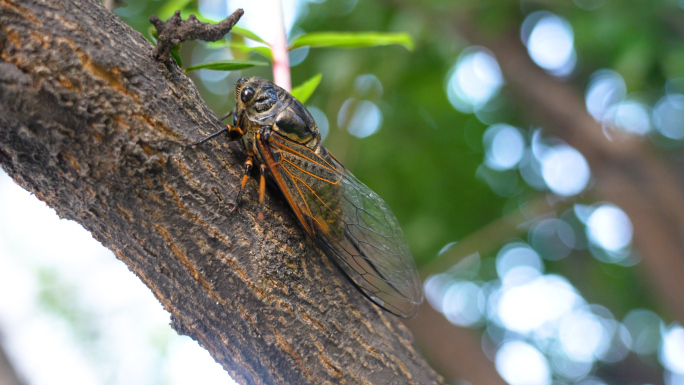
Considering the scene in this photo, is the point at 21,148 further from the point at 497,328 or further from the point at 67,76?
the point at 497,328

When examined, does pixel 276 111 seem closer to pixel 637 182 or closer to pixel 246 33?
pixel 246 33

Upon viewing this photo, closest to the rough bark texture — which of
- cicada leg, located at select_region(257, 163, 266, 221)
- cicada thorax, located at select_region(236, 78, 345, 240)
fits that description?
cicada leg, located at select_region(257, 163, 266, 221)

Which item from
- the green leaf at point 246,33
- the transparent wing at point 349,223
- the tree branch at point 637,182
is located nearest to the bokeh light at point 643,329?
the tree branch at point 637,182

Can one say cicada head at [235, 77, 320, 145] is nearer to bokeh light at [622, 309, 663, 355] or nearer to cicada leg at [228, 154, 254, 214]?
cicada leg at [228, 154, 254, 214]

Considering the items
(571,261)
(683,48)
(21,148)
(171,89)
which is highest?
(683,48)

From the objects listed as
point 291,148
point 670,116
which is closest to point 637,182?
point 670,116

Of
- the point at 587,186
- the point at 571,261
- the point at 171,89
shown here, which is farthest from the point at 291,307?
the point at 571,261
